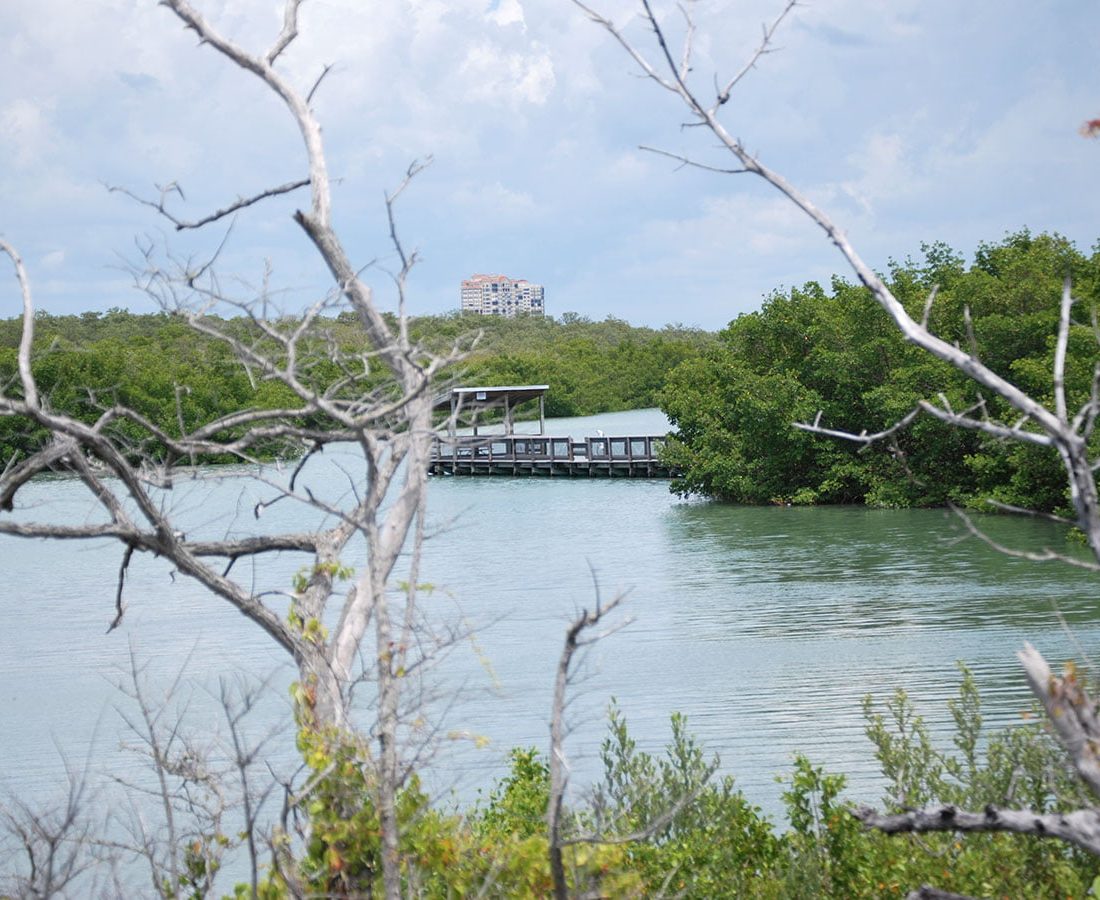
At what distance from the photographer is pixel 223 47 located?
5.40 meters

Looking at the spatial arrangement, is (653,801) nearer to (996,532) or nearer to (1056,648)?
(1056,648)

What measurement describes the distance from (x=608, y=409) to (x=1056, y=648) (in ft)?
246

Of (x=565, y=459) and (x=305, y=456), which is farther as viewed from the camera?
(x=565, y=459)

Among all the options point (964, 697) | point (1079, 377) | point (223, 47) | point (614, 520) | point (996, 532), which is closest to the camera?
point (223, 47)

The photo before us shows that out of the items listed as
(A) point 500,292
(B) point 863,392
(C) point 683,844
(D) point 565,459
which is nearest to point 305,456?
(C) point 683,844

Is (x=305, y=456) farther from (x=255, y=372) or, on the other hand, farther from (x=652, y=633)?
(x=255, y=372)

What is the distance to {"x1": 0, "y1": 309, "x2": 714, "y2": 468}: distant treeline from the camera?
28.7 meters

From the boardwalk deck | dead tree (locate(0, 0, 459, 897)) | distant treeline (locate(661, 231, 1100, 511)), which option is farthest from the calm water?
the boardwalk deck

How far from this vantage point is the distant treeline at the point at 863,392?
30703 mm

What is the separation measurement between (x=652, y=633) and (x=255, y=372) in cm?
839

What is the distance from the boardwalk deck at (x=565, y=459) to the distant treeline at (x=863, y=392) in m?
6.40

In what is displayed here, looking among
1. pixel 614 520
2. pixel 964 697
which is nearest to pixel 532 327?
pixel 614 520

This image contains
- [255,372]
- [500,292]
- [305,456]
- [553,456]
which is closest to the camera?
[305,456]

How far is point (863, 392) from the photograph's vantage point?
34281 millimetres
